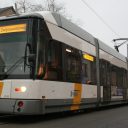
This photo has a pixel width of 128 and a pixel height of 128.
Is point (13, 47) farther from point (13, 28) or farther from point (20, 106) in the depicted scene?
point (20, 106)

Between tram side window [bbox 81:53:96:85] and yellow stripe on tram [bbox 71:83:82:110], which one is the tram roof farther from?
yellow stripe on tram [bbox 71:83:82:110]

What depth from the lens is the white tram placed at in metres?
10.8

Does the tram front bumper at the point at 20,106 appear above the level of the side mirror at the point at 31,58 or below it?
below

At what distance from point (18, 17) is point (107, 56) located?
353 inches

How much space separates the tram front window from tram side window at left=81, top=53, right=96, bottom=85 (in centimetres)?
415

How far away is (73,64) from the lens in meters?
13.9


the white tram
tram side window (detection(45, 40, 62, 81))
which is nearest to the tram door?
the white tram

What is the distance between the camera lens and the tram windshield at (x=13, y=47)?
36.3 ft

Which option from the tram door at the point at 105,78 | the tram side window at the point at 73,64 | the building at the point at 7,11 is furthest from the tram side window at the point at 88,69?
the building at the point at 7,11

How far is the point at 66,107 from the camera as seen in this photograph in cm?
1303

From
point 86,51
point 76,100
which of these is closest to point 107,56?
point 86,51

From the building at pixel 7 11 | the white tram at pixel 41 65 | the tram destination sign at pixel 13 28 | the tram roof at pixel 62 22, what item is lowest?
the white tram at pixel 41 65

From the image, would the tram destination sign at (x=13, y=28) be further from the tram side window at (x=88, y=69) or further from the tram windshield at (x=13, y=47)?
the tram side window at (x=88, y=69)

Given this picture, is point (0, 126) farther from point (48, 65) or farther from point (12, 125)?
point (48, 65)
